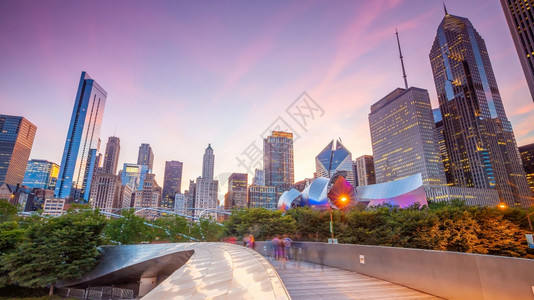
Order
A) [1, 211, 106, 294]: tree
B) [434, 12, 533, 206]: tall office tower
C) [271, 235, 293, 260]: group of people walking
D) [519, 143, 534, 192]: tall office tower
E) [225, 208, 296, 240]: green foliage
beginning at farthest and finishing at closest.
Answer: [519, 143, 534, 192]: tall office tower → [434, 12, 533, 206]: tall office tower → [225, 208, 296, 240]: green foliage → [1, 211, 106, 294]: tree → [271, 235, 293, 260]: group of people walking

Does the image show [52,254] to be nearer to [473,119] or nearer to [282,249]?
[282,249]

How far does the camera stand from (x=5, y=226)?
24.6m

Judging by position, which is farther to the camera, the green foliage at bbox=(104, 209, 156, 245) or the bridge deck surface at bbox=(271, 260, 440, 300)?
the green foliage at bbox=(104, 209, 156, 245)

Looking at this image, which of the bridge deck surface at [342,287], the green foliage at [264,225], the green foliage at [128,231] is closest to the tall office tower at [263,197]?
the green foliage at [128,231]

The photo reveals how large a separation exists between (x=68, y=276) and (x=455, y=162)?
636 ft

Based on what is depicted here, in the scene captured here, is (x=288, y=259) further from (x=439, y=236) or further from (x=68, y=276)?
(x=68, y=276)

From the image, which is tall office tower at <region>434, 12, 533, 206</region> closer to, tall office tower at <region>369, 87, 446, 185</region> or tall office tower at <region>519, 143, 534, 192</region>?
tall office tower at <region>369, 87, 446, 185</region>

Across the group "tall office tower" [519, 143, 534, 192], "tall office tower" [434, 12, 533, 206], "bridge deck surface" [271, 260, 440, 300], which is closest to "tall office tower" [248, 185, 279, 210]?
"tall office tower" [434, 12, 533, 206]

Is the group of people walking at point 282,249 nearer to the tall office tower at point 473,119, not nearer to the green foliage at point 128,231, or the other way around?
the green foliage at point 128,231

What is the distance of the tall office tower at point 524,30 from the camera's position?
73.8 m

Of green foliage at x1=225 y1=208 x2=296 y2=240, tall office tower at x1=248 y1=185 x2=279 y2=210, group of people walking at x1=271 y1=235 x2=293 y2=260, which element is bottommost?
group of people walking at x1=271 y1=235 x2=293 y2=260

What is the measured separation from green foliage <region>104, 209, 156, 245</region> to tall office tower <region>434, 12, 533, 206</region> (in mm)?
Result: 170761

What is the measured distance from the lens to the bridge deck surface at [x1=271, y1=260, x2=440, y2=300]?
7.08 metres

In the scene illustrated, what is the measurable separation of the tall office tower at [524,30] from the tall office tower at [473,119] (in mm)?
93136
